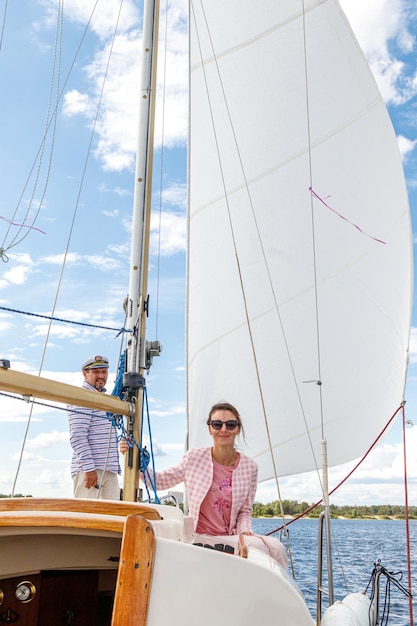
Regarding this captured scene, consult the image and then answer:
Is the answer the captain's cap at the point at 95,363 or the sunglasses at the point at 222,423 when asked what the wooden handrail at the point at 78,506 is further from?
the captain's cap at the point at 95,363

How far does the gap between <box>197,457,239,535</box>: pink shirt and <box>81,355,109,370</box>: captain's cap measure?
1705mm

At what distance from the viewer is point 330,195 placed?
685 cm

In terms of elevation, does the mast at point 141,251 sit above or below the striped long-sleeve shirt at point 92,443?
above

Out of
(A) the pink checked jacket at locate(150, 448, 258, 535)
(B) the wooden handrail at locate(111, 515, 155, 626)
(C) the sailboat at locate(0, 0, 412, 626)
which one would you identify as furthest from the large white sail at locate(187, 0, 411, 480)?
(B) the wooden handrail at locate(111, 515, 155, 626)

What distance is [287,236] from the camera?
6.67 m

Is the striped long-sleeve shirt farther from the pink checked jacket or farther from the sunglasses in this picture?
the sunglasses

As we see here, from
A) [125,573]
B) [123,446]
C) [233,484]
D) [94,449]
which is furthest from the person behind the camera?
[94,449]

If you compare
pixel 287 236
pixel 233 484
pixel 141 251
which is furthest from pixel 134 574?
pixel 287 236

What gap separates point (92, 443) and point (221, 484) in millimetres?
1544

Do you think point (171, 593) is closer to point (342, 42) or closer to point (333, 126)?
point (333, 126)

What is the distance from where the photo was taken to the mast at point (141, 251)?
448 centimetres

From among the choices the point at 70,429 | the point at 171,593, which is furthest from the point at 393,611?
the point at 171,593

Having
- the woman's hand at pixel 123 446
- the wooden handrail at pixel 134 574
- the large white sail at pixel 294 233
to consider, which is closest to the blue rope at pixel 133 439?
the woman's hand at pixel 123 446

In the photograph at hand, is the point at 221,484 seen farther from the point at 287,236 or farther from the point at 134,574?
the point at 287,236
